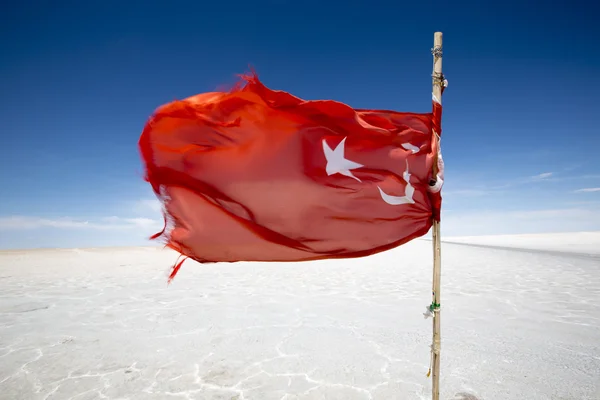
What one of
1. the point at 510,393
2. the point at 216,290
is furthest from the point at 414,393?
the point at 216,290

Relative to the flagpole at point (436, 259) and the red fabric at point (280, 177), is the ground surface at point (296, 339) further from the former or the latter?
the red fabric at point (280, 177)

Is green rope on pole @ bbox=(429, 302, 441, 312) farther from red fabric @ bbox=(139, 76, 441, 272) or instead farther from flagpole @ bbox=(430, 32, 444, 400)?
red fabric @ bbox=(139, 76, 441, 272)

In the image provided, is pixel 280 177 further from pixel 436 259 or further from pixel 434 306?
pixel 434 306

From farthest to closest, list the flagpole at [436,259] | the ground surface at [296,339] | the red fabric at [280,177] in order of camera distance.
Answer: the ground surface at [296,339] → the red fabric at [280,177] → the flagpole at [436,259]

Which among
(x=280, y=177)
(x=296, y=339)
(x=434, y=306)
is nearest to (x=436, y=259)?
(x=434, y=306)

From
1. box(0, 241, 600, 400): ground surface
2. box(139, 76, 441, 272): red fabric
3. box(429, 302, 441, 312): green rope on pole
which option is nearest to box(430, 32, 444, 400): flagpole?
box(429, 302, 441, 312): green rope on pole

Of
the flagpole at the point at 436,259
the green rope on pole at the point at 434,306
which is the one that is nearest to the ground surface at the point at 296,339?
the flagpole at the point at 436,259

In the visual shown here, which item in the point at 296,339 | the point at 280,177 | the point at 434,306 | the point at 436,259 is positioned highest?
the point at 280,177
